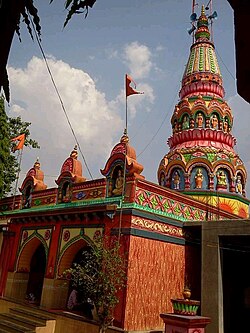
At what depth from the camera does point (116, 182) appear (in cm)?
1170

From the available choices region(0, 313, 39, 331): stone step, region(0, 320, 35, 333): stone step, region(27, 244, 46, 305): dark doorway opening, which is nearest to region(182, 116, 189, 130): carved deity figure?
region(27, 244, 46, 305): dark doorway opening

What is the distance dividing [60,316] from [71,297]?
137cm

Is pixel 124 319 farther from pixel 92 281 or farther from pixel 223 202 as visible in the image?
pixel 223 202

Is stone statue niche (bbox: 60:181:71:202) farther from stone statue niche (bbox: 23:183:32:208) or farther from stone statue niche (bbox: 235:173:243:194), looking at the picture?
stone statue niche (bbox: 235:173:243:194)

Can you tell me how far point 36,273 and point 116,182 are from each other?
675cm

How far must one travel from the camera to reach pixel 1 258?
15.4 metres

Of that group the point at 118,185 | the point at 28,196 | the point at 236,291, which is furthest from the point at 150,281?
the point at 28,196

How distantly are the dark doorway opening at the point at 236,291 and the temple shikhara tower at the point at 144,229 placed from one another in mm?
40

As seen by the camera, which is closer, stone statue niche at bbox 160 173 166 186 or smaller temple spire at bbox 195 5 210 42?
stone statue niche at bbox 160 173 166 186

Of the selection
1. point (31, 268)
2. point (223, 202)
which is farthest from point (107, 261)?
point (223, 202)

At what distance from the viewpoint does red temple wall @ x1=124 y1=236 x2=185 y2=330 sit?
9836 millimetres

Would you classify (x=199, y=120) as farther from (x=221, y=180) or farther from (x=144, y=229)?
(x=144, y=229)

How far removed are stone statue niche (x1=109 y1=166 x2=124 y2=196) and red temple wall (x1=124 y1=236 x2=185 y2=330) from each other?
183cm

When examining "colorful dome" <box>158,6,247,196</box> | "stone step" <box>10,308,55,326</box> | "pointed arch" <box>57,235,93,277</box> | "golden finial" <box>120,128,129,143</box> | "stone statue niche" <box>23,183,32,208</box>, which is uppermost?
"colorful dome" <box>158,6,247,196</box>
